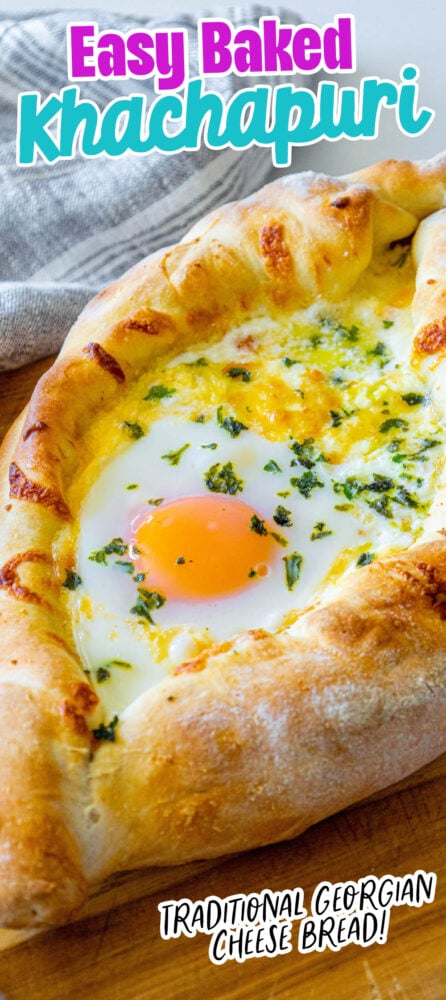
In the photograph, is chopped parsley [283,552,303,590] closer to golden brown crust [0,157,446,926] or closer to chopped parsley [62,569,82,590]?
golden brown crust [0,157,446,926]

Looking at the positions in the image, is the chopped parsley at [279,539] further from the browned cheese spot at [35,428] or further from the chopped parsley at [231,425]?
the browned cheese spot at [35,428]

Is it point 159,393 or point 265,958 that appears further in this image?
point 159,393

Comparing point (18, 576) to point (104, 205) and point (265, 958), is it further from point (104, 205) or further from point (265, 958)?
point (104, 205)

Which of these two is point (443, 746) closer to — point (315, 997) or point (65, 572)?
point (315, 997)

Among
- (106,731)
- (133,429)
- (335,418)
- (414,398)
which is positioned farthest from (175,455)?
(106,731)

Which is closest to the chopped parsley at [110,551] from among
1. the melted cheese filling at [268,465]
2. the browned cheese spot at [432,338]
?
the melted cheese filling at [268,465]

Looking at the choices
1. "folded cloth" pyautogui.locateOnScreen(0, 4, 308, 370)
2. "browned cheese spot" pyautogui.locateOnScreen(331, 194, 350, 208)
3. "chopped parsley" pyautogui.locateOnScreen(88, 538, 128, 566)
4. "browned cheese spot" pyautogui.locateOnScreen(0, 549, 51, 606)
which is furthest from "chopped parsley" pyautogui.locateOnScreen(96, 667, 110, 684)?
"folded cloth" pyautogui.locateOnScreen(0, 4, 308, 370)

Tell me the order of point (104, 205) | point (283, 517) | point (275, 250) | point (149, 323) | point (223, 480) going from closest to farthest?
point (283, 517) < point (223, 480) < point (149, 323) < point (275, 250) < point (104, 205)
